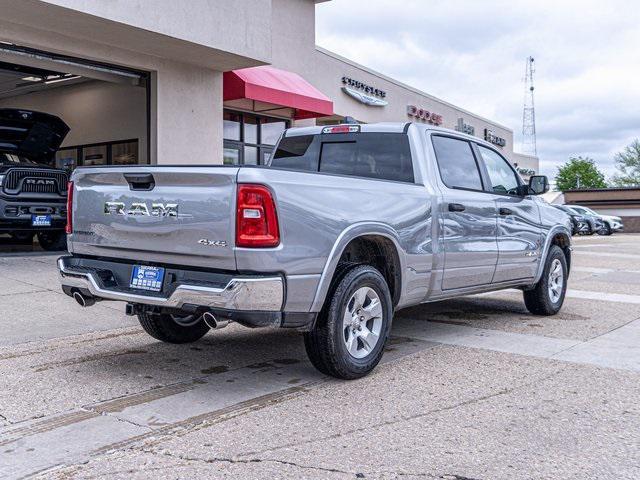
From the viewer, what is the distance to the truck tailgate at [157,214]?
14.4 feet

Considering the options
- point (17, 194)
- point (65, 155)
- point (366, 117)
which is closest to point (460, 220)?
point (17, 194)

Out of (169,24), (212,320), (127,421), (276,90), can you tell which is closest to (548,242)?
(212,320)

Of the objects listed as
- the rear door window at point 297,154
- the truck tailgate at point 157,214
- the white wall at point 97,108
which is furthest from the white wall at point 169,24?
the truck tailgate at point 157,214

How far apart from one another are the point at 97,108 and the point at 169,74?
505 cm

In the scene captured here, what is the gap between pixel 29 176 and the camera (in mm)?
11188

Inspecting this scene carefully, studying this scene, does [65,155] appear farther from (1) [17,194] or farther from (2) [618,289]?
(2) [618,289]

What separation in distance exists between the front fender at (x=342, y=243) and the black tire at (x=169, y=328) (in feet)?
5.81

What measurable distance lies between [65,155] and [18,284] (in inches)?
461

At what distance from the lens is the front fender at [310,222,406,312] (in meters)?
4.64

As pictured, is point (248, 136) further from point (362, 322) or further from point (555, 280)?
point (362, 322)

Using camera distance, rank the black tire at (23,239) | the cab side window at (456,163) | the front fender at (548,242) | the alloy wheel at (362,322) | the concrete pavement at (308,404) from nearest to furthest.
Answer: the concrete pavement at (308,404)
the alloy wheel at (362,322)
the cab side window at (456,163)
the front fender at (548,242)
the black tire at (23,239)

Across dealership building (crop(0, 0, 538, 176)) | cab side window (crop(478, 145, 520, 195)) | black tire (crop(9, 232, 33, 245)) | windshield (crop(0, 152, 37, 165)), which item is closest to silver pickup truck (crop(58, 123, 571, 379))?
cab side window (crop(478, 145, 520, 195))

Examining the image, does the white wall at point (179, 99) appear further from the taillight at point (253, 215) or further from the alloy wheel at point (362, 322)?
the taillight at point (253, 215)

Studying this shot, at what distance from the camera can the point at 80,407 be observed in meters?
4.42
